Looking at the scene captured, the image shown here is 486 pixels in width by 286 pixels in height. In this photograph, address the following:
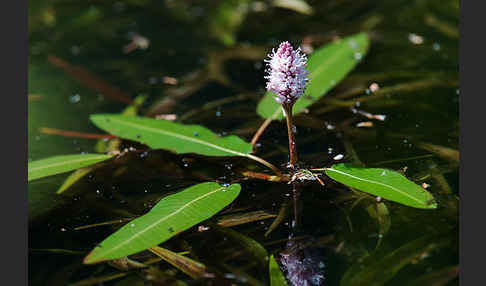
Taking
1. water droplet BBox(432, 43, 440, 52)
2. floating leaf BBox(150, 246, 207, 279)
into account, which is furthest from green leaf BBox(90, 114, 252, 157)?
water droplet BBox(432, 43, 440, 52)

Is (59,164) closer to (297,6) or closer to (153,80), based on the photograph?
(153,80)

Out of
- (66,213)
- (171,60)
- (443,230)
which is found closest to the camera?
(443,230)

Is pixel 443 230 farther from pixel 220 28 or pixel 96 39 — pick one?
pixel 96 39

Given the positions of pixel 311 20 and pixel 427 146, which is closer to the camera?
pixel 427 146

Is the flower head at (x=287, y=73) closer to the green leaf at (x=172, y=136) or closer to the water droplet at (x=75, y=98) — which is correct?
the green leaf at (x=172, y=136)

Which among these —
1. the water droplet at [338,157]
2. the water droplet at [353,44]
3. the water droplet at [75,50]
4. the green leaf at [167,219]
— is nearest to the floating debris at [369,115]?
the water droplet at [338,157]

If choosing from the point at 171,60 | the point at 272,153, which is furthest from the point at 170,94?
the point at 272,153
